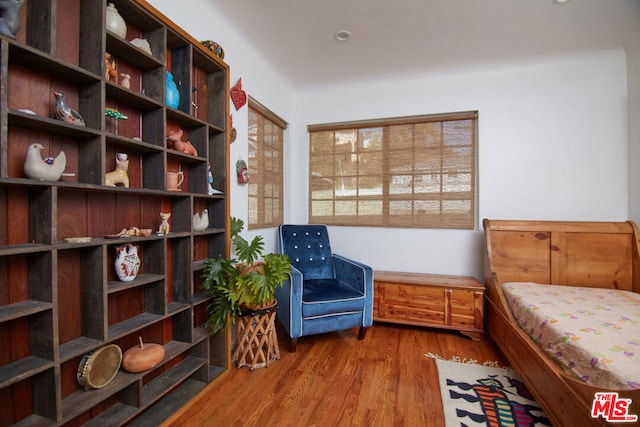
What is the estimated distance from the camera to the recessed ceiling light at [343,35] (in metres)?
2.16

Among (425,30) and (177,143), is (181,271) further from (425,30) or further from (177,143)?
(425,30)

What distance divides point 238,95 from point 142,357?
187 centimetres

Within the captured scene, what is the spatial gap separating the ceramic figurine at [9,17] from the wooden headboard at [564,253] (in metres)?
3.04

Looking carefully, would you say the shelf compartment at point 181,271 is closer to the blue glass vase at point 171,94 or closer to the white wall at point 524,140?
the blue glass vase at point 171,94

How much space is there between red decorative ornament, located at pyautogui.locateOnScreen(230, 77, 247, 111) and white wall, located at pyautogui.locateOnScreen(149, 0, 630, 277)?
0.06 metres

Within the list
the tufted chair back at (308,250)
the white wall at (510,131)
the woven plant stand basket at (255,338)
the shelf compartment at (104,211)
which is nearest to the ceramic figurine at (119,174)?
the shelf compartment at (104,211)

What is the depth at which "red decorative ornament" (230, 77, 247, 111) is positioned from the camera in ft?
7.07

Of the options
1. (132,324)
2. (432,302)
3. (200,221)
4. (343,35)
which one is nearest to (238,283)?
(200,221)

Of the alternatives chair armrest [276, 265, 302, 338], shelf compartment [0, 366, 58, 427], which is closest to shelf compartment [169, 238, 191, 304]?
shelf compartment [0, 366, 58, 427]

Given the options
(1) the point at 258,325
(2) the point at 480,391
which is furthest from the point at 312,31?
(2) the point at 480,391

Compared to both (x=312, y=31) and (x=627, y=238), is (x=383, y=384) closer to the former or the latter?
(x=627, y=238)

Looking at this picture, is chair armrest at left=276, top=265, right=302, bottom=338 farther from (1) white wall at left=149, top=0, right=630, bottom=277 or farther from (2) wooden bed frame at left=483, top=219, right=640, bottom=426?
(2) wooden bed frame at left=483, top=219, right=640, bottom=426

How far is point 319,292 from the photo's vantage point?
7.45 feet

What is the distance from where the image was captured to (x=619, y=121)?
2428 millimetres
